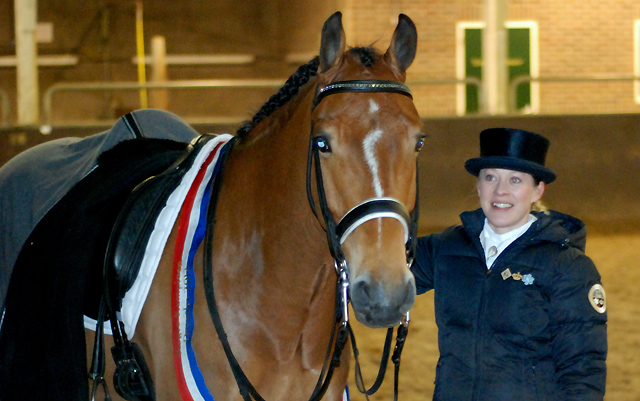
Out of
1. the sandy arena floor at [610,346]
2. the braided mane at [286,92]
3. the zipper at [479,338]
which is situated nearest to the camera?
the zipper at [479,338]

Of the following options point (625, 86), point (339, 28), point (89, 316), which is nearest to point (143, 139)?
point (89, 316)

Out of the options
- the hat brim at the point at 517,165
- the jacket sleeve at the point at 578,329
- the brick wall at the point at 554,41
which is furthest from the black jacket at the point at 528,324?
the brick wall at the point at 554,41

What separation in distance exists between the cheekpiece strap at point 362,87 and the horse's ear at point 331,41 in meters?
0.11

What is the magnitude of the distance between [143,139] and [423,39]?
8.45 meters

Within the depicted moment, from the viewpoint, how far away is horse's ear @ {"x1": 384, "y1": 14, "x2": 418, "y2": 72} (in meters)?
1.95

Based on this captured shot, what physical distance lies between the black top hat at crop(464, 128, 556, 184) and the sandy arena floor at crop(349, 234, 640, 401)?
1.77 meters

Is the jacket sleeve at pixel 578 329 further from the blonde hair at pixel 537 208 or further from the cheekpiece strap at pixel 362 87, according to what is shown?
the cheekpiece strap at pixel 362 87

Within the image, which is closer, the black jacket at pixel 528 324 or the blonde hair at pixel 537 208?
the black jacket at pixel 528 324

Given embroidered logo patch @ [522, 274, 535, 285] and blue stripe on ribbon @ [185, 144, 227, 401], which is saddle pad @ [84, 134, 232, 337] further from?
embroidered logo patch @ [522, 274, 535, 285]

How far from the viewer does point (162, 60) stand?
1059 centimetres

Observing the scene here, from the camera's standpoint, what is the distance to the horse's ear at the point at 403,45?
6.40 feet

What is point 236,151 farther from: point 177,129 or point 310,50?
point 310,50

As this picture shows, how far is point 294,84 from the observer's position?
2.09m

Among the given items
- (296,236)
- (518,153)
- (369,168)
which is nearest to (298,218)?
(296,236)
